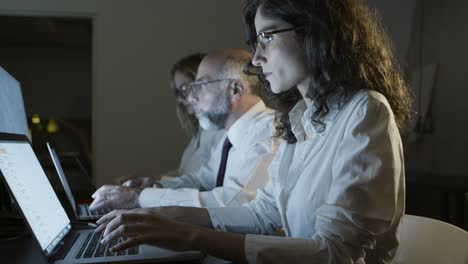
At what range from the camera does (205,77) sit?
2160mm

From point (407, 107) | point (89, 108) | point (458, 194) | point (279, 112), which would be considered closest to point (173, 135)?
point (89, 108)

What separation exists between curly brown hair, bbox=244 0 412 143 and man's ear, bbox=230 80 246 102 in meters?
0.99

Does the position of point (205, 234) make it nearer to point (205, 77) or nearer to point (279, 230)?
point (279, 230)

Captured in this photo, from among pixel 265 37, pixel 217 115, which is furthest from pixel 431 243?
pixel 217 115

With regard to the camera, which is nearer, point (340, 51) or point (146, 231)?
point (146, 231)

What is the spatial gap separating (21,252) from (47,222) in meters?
0.10

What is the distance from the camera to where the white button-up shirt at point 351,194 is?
2.75ft

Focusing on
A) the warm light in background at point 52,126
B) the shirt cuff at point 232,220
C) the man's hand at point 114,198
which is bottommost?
the warm light in background at point 52,126

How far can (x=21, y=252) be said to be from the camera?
0.99 meters

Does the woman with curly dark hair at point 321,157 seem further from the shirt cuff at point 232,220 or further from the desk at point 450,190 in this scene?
the desk at point 450,190

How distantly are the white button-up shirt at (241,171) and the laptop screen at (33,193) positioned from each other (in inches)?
18.5

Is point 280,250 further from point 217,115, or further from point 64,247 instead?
point 217,115

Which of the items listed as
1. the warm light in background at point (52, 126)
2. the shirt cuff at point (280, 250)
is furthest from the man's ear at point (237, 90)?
the warm light in background at point (52, 126)

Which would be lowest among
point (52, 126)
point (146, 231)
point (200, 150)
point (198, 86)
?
point (52, 126)
